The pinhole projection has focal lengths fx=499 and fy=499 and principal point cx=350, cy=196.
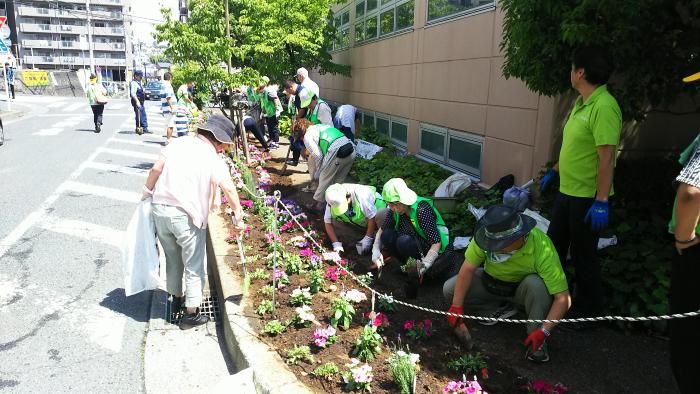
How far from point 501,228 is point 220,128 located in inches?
90.8

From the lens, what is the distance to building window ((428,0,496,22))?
267 inches

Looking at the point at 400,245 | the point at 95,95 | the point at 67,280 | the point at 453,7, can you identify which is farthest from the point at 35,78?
the point at 400,245

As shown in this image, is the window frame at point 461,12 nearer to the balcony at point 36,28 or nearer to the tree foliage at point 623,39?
the tree foliage at point 623,39

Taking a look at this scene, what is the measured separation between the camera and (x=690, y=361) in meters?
2.21

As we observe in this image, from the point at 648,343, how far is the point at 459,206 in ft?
8.56

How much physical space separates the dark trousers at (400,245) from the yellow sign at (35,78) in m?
46.0

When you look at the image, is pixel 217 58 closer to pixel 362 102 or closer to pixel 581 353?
pixel 362 102

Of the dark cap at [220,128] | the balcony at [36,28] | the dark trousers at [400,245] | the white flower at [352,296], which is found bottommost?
the white flower at [352,296]

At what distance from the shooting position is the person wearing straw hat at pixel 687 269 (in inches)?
79.8

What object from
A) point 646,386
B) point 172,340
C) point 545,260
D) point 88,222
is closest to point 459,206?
point 545,260

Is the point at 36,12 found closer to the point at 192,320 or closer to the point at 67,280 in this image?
the point at 67,280

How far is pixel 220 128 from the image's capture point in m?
3.99

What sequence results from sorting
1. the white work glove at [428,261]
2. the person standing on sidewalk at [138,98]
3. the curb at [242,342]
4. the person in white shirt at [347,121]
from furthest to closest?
the person standing on sidewalk at [138,98] < the person in white shirt at [347,121] < the white work glove at [428,261] < the curb at [242,342]

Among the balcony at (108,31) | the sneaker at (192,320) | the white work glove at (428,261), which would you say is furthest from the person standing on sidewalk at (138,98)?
the balcony at (108,31)
